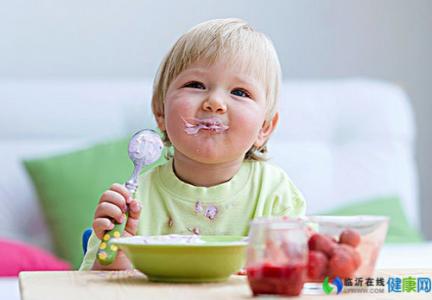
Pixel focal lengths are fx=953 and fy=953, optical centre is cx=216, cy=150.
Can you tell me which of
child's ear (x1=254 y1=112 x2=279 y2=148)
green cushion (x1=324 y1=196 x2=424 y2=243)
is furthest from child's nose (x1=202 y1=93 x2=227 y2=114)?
green cushion (x1=324 y1=196 x2=424 y2=243)

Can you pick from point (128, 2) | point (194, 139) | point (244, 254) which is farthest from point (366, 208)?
point (244, 254)

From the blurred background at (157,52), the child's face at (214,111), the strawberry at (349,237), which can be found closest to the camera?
the strawberry at (349,237)

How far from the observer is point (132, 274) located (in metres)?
1.23

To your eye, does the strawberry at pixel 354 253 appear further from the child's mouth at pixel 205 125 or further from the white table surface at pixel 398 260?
the white table surface at pixel 398 260

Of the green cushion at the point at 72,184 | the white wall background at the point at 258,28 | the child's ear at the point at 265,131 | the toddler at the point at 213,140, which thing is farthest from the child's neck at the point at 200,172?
the white wall background at the point at 258,28

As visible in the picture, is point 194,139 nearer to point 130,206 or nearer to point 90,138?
point 130,206

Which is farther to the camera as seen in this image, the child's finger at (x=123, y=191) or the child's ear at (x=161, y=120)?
the child's ear at (x=161, y=120)

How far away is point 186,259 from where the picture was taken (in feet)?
3.62

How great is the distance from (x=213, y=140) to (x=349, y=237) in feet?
1.18

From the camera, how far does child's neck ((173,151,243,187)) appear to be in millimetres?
1445

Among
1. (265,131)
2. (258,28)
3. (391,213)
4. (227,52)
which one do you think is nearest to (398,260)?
(391,213)

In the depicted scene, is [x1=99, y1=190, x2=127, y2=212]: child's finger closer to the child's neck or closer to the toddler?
the toddler

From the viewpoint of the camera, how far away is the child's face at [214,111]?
53.1 inches

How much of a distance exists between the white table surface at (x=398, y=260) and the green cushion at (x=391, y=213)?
3.0 inches
